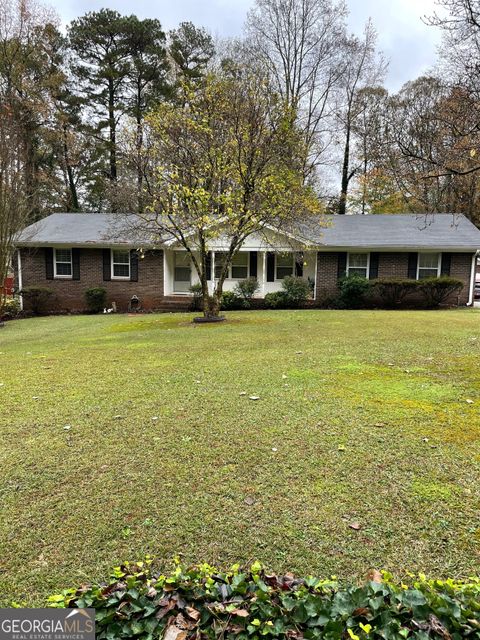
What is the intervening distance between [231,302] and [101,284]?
18.6 ft

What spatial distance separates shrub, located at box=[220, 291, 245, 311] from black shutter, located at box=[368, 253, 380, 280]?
5.27m

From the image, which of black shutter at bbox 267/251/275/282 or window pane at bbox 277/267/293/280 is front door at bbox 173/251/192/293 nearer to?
black shutter at bbox 267/251/275/282

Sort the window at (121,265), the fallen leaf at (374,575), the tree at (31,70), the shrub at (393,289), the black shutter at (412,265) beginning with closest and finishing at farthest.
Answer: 1. the fallen leaf at (374,575)
2. the shrub at (393,289)
3. the black shutter at (412,265)
4. the window at (121,265)
5. the tree at (31,70)

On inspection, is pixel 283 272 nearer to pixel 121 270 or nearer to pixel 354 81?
pixel 121 270

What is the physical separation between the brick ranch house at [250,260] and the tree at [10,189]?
122 inches

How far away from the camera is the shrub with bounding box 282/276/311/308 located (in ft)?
53.4

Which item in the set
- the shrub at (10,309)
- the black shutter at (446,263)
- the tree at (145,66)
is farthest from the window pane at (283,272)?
the tree at (145,66)

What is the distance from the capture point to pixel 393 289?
52.7 feet

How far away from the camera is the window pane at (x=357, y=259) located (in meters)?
17.2

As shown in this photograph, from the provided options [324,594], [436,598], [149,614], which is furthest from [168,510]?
[436,598]

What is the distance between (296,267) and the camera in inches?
728

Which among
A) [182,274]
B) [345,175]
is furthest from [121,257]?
[345,175]

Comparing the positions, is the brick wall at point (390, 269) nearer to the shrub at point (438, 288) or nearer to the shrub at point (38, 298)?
the shrub at point (438, 288)

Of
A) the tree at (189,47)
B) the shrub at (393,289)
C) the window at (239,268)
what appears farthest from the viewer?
the tree at (189,47)
